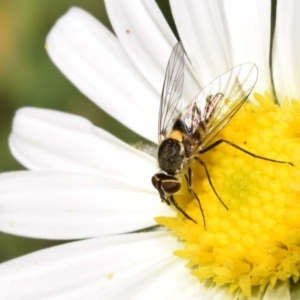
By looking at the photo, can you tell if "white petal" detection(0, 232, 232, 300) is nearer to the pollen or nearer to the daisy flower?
the daisy flower

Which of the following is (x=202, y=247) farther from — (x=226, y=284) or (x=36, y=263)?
(x=36, y=263)

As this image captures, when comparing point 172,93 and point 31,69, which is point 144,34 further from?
point 31,69

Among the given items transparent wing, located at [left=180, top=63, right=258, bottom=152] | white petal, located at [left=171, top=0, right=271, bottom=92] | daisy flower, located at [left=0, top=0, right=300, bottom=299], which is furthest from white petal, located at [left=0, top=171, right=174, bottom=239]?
white petal, located at [left=171, top=0, right=271, bottom=92]

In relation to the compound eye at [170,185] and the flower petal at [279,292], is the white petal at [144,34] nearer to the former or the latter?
the compound eye at [170,185]

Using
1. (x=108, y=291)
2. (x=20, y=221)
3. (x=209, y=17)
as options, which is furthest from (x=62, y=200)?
(x=209, y=17)

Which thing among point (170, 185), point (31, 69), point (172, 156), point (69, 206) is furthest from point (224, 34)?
point (31, 69)

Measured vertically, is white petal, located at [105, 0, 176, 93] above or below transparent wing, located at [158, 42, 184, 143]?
above
